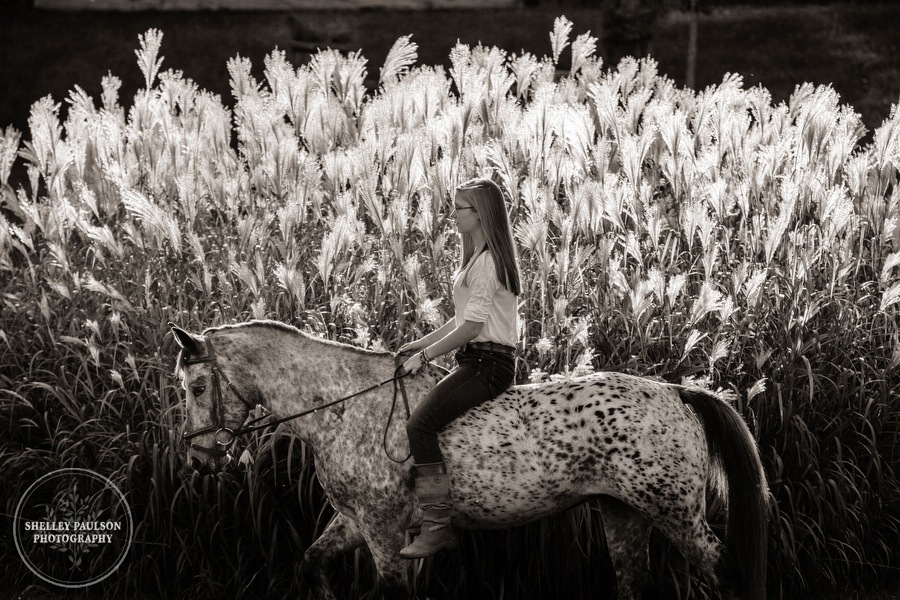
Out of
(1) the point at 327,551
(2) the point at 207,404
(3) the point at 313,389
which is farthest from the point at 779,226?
(2) the point at 207,404

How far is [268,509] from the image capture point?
4.92 metres

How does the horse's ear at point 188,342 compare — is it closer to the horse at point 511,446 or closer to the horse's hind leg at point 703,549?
the horse at point 511,446

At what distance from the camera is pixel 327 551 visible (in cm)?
432

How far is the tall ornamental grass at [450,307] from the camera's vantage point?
16.1ft

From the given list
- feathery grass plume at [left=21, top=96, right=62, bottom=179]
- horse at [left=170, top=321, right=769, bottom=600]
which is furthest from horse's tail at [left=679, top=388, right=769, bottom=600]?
feathery grass plume at [left=21, top=96, right=62, bottom=179]

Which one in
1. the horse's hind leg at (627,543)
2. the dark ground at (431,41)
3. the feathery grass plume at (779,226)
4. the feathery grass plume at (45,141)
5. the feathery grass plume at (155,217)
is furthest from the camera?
the dark ground at (431,41)

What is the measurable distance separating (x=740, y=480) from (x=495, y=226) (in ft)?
4.76

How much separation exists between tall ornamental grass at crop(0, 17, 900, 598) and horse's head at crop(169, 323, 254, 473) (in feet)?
2.67

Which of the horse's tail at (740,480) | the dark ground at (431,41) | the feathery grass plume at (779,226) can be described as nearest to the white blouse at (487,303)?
the horse's tail at (740,480)

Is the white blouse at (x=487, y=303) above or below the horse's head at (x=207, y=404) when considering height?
above

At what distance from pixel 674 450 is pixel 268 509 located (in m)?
2.11

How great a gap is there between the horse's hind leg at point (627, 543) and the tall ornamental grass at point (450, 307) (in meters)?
0.51

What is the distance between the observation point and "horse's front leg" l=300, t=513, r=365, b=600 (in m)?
4.29

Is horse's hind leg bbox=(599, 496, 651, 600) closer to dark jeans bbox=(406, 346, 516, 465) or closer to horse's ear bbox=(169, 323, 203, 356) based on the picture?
dark jeans bbox=(406, 346, 516, 465)
